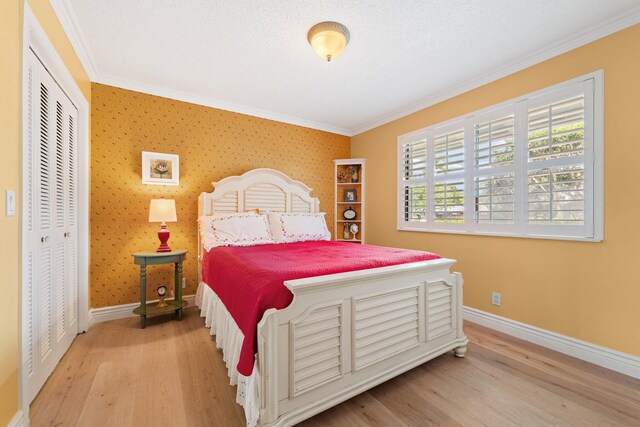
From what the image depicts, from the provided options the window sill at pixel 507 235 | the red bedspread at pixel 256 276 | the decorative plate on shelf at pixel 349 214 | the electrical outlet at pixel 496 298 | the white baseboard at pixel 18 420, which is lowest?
the white baseboard at pixel 18 420

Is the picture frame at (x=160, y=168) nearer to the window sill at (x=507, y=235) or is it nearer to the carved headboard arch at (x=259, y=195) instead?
the carved headboard arch at (x=259, y=195)

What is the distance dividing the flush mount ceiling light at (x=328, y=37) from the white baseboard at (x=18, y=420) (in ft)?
9.11

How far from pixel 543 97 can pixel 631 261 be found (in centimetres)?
145

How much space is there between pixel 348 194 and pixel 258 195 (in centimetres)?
151

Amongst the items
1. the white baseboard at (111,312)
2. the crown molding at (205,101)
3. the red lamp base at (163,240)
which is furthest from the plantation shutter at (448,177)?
the white baseboard at (111,312)

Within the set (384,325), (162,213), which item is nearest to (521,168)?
(384,325)

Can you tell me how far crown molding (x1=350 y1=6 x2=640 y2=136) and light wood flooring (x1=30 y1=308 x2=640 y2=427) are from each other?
8.18 ft

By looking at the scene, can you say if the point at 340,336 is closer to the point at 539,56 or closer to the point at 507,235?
the point at 507,235

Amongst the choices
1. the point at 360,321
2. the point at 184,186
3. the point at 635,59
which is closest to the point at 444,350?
the point at 360,321

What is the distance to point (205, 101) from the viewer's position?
341 cm

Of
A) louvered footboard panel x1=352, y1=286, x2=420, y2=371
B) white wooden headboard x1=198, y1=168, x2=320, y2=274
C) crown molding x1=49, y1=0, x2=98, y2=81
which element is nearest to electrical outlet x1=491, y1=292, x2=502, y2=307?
louvered footboard panel x1=352, y1=286, x2=420, y2=371

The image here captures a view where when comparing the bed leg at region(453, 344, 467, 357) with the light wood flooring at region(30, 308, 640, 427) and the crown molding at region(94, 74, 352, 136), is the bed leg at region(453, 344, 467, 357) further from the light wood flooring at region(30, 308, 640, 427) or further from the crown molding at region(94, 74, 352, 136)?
the crown molding at region(94, 74, 352, 136)

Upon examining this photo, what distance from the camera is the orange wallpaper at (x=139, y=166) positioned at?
2.87 meters

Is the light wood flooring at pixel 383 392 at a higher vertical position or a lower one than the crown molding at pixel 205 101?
lower
